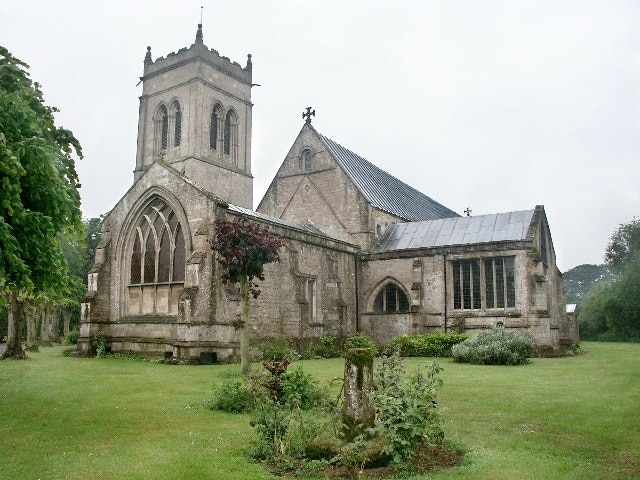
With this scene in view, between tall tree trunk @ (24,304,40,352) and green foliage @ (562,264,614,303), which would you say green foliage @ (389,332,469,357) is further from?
green foliage @ (562,264,614,303)

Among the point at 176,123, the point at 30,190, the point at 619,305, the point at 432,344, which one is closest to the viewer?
the point at 30,190

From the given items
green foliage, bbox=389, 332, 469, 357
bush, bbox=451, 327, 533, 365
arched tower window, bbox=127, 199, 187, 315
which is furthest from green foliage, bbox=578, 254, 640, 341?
arched tower window, bbox=127, 199, 187, 315

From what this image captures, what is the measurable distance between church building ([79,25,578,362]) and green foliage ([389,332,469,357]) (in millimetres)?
2079

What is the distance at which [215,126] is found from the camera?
46.2m

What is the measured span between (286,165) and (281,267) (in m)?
13.2

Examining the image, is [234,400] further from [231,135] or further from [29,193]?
[231,135]

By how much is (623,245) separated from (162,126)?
48.9 meters

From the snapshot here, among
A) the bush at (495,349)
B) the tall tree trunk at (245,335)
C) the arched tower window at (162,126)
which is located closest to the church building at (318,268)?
the arched tower window at (162,126)

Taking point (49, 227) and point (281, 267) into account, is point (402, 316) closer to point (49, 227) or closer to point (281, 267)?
point (281, 267)

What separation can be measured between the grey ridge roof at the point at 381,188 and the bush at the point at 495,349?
1333cm

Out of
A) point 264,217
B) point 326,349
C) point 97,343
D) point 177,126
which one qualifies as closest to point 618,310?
point 326,349

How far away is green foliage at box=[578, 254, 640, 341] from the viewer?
4997cm

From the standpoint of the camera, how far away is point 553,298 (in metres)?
32.3

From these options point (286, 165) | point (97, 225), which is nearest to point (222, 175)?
point (286, 165)
